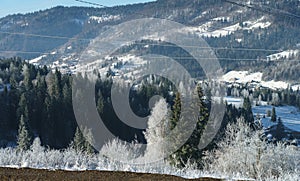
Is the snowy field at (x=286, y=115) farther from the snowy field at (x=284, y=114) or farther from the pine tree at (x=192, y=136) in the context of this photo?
the pine tree at (x=192, y=136)

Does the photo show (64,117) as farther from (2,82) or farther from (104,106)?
(2,82)

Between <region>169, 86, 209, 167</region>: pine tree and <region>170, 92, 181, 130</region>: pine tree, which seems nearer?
<region>169, 86, 209, 167</region>: pine tree

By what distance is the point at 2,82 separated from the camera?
79688mm

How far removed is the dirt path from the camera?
789cm

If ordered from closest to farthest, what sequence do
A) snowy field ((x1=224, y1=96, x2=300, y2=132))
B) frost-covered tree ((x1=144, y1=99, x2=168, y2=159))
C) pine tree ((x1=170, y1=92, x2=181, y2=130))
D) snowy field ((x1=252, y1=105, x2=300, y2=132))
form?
pine tree ((x1=170, y1=92, x2=181, y2=130)) < frost-covered tree ((x1=144, y1=99, x2=168, y2=159)) < snowy field ((x1=252, y1=105, x2=300, y2=132)) < snowy field ((x1=224, y1=96, x2=300, y2=132))

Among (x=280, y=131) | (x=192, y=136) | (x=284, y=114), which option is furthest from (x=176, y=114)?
(x=284, y=114)

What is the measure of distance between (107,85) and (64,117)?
76.0ft

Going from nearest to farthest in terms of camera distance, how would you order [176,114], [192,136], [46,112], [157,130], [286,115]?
[192,136], [176,114], [157,130], [46,112], [286,115]

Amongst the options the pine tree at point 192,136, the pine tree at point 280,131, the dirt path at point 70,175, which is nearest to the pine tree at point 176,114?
the pine tree at point 192,136

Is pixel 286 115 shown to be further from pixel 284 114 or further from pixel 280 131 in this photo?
pixel 280 131

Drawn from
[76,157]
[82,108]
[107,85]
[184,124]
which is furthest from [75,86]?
[76,157]

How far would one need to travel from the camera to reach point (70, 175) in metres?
8.18

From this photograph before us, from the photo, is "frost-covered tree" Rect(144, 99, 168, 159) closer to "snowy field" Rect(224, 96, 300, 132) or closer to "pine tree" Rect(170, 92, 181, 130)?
"pine tree" Rect(170, 92, 181, 130)

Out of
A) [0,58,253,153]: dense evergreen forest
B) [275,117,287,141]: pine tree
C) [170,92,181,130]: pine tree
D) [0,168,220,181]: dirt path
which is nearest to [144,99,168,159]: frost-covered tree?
[170,92,181,130]: pine tree
